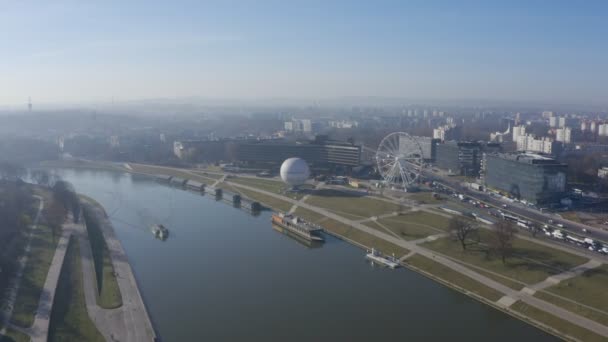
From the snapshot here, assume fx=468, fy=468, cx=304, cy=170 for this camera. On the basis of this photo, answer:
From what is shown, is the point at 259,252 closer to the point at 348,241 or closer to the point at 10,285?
the point at 348,241

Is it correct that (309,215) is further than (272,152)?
No

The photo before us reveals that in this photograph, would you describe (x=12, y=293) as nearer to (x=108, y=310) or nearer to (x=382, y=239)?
(x=108, y=310)

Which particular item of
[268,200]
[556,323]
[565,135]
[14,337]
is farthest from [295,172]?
[565,135]

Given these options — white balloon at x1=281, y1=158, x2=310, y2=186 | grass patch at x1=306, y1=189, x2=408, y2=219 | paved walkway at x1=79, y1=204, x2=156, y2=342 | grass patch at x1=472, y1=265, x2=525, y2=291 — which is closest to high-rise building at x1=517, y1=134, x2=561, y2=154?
grass patch at x1=306, y1=189, x2=408, y2=219

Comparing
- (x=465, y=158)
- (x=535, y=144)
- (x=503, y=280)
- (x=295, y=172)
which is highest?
(x=535, y=144)

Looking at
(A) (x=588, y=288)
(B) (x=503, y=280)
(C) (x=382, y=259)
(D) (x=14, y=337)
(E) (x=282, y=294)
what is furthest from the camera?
(C) (x=382, y=259)

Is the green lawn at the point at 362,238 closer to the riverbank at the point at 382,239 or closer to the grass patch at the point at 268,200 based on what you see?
the riverbank at the point at 382,239

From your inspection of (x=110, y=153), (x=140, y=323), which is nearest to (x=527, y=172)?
(x=140, y=323)
